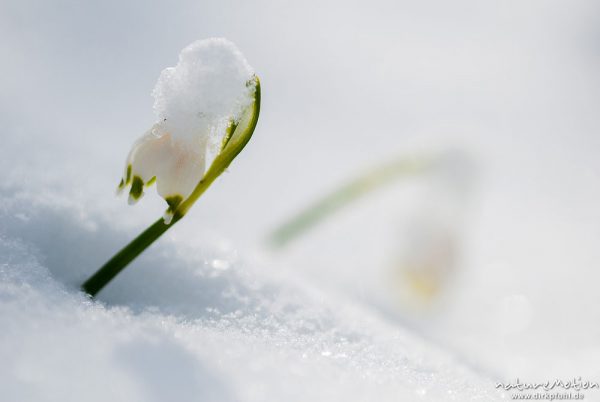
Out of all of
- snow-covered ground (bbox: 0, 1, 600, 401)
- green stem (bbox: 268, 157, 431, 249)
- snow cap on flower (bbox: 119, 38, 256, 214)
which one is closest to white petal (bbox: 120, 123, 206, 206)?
snow cap on flower (bbox: 119, 38, 256, 214)

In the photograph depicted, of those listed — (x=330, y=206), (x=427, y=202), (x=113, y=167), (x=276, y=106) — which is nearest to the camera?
(x=113, y=167)

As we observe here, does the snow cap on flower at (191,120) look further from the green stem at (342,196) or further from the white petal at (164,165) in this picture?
the green stem at (342,196)

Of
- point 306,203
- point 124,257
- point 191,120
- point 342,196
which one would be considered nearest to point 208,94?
point 191,120

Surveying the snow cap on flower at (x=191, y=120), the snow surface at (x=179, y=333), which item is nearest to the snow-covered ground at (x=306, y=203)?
the snow surface at (x=179, y=333)

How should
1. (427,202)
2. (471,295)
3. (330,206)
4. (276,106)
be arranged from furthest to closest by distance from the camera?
(276,106) → (471,295) → (427,202) → (330,206)

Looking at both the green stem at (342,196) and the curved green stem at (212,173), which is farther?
the green stem at (342,196)

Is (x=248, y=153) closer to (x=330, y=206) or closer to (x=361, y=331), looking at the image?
(x=330, y=206)

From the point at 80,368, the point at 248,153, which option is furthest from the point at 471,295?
the point at 80,368

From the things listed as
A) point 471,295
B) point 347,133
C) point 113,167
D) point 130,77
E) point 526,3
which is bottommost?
point 113,167
